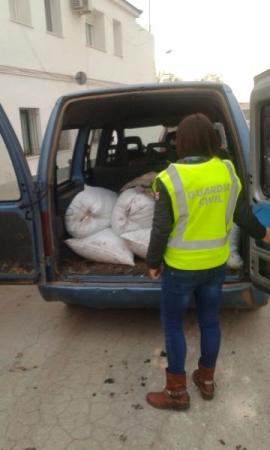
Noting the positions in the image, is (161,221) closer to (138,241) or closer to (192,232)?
(192,232)

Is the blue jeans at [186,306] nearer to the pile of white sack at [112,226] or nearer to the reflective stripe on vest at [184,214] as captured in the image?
the reflective stripe on vest at [184,214]

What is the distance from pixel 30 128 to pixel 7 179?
822cm

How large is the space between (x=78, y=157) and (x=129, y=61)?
14203 millimetres

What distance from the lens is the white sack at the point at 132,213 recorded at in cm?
366

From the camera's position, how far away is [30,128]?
35.6 feet

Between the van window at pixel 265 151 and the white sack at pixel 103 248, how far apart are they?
4.69ft

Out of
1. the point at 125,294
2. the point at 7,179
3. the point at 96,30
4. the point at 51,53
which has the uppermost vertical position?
the point at 96,30

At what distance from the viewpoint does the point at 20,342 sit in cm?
341

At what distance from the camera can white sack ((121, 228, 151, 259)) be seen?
3566mm

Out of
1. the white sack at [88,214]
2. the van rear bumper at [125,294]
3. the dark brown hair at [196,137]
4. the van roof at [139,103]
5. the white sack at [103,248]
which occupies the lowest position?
the van rear bumper at [125,294]

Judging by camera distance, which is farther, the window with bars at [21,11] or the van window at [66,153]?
the window with bars at [21,11]

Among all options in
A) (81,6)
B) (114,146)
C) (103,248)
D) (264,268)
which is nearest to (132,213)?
(103,248)

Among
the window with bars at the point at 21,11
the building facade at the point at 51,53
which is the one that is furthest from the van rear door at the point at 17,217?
the window with bars at the point at 21,11

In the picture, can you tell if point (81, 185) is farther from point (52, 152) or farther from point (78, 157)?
point (52, 152)
